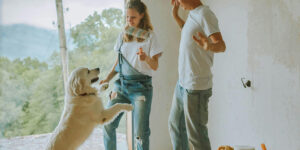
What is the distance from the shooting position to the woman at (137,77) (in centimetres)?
222

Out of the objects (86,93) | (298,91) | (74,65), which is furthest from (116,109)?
(298,91)

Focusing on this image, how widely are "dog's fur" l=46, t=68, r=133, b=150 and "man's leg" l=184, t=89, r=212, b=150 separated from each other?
1.82 ft

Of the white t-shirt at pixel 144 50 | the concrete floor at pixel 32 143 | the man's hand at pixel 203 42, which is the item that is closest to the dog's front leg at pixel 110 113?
the white t-shirt at pixel 144 50

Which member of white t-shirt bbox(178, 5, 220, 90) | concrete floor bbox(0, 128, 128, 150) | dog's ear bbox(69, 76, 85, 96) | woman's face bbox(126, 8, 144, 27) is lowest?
concrete floor bbox(0, 128, 128, 150)

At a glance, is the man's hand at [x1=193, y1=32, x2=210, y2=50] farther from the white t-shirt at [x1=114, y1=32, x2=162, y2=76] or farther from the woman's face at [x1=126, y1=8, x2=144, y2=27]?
the woman's face at [x1=126, y1=8, x2=144, y2=27]

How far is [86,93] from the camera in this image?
1.97 m

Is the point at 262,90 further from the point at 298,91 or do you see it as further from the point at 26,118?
the point at 26,118

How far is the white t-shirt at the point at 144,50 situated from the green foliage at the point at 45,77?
0.78 meters

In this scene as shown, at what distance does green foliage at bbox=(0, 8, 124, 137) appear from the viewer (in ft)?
8.39

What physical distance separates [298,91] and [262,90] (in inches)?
12.8

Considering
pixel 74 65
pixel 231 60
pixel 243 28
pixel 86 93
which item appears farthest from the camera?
pixel 74 65

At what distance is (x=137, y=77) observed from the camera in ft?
7.34

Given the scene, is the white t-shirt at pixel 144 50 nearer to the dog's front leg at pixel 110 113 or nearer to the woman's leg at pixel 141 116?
the woman's leg at pixel 141 116

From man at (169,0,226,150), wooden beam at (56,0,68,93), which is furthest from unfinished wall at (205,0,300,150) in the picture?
wooden beam at (56,0,68,93)
